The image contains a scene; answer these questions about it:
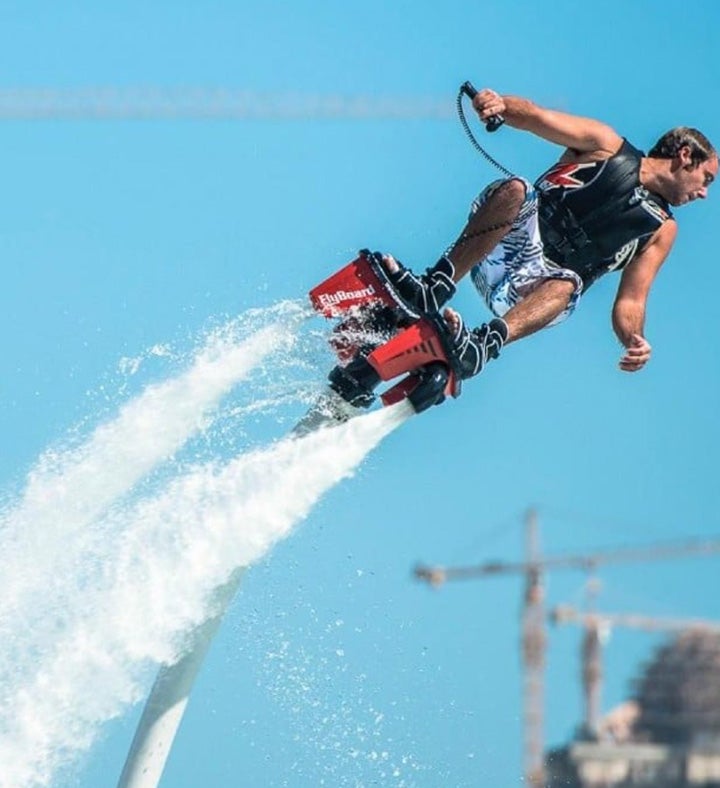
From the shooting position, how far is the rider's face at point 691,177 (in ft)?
40.9

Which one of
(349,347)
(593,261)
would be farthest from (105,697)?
(593,261)

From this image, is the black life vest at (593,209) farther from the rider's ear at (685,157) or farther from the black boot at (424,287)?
the black boot at (424,287)

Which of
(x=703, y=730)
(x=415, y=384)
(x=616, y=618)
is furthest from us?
(x=616, y=618)

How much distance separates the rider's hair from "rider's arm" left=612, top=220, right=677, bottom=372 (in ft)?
1.36

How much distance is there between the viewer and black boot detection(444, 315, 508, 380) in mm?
11977

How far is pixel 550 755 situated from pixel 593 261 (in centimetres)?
1398

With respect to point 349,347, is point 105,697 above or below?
below

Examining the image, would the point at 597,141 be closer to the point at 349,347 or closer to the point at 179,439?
the point at 349,347

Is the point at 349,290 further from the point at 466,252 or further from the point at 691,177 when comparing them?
the point at 691,177

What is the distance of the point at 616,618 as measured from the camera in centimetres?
3006

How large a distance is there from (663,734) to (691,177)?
9046mm

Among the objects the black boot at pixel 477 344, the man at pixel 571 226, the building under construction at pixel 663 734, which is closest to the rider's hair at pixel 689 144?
the man at pixel 571 226

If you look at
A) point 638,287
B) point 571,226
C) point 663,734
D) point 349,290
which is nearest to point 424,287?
point 349,290

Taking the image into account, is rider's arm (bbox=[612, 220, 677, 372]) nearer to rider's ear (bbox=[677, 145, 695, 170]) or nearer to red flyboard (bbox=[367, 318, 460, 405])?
rider's ear (bbox=[677, 145, 695, 170])
